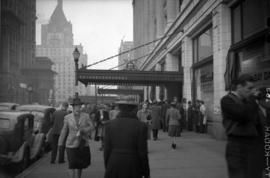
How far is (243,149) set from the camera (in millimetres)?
3859

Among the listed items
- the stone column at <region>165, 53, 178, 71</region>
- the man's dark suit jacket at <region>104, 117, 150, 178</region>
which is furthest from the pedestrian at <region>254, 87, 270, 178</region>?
the stone column at <region>165, 53, 178, 71</region>

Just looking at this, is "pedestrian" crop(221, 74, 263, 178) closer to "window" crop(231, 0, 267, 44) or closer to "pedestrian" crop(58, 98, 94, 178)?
"pedestrian" crop(58, 98, 94, 178)

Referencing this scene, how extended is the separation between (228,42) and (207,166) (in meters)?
7.72

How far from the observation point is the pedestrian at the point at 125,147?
390 cm

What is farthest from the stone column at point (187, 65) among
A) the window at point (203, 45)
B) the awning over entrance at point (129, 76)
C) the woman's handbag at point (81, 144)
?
the woman's handbag at point (81, 144)

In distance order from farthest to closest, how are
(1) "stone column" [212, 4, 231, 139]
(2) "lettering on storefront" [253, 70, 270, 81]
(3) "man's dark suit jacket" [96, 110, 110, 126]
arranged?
(1) "stone column" [212, 4, 231, 139] < (3) "man's dark suit jacket" [96, 110, 110, 126] < (2) "lettering on storefront" [253, 70, 270, 81]

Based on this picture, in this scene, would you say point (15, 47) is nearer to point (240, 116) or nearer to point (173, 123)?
point (173, 123)

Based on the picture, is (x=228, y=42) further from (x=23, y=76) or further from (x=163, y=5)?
(x=23, y=76)

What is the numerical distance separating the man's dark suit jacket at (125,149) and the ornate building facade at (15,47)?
5322 centimetres

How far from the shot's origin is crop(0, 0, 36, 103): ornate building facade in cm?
6519

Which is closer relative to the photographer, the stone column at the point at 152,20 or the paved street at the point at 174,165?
the paved street at the point at 174,165

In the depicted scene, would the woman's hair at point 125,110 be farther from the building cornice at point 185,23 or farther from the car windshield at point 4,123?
the building cornice at point 185,23

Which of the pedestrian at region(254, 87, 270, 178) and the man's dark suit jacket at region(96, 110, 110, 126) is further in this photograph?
the man's dark suit jacket at region(96, 110, 110, 126)

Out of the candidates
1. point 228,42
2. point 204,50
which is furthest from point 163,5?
point 228,42
